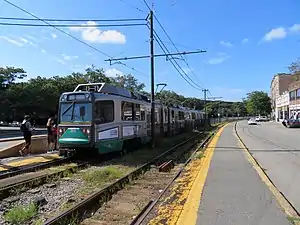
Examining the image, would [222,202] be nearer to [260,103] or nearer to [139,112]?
[139,112]

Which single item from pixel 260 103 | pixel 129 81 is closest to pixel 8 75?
pixel 129 81

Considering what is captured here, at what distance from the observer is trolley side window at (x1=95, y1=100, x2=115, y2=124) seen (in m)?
15.2

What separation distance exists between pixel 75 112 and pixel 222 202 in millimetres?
9653

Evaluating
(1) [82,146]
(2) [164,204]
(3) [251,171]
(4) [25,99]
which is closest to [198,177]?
(3) [251,171]

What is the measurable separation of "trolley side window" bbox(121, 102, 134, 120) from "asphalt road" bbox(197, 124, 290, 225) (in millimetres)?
7305

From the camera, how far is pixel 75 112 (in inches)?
606

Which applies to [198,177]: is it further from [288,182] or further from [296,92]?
[296,92]

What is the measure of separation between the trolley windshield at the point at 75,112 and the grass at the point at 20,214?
7.87 metres

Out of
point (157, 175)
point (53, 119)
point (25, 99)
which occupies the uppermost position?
point (25, 99)

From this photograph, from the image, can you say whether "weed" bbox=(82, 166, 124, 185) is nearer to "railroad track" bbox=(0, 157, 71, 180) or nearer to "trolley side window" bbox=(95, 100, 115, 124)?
"railroad track" bbox=(0, 157, 71, 180)

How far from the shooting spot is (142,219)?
6.36 meters

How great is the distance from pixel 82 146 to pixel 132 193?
603 centimetres

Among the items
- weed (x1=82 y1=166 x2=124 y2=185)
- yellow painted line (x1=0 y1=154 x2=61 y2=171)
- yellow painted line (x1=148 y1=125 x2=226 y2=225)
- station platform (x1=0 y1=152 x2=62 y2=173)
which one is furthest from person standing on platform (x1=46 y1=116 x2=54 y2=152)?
yellow painted line (x1=148 y1=125 x2=226 y2=225)

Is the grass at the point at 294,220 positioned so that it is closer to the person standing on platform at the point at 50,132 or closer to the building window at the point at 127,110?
the building window at the point at 127,110
